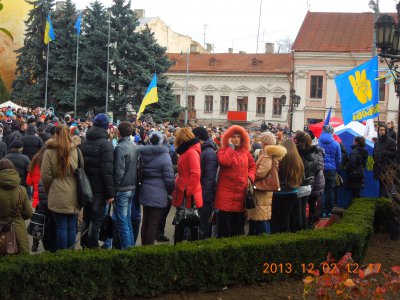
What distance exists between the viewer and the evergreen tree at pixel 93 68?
122 feet

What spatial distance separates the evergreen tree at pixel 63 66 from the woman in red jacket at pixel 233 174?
31505 mm

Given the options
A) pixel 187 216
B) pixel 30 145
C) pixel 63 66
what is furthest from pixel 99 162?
pixel 63 66

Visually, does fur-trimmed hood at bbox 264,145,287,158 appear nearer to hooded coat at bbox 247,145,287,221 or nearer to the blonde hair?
hooded coat at bbox 247,145,287,221

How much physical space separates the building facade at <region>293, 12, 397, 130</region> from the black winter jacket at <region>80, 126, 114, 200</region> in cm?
4429

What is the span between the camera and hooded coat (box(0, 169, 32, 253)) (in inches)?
244

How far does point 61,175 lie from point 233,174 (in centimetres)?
235

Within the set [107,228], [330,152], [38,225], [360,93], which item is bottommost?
[107,228]

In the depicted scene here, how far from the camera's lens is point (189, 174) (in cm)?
773

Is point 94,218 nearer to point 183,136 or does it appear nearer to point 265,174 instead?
point 183,136

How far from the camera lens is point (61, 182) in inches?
269

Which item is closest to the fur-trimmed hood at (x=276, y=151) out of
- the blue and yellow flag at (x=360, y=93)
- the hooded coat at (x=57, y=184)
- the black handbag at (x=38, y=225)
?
the hooded coat at (x=57, y=184)

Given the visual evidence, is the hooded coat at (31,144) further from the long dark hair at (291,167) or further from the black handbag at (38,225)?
the long dark hair at (291,167)

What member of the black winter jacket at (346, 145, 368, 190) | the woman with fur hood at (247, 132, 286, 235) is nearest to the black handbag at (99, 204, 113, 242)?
the woman with fur hood at (247, 132, 286, 235)

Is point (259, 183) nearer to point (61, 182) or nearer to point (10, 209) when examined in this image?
point (61, 182)
